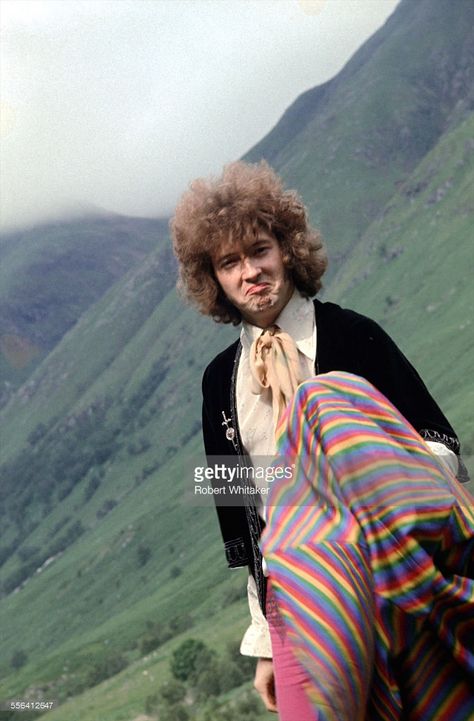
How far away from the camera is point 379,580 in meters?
3.25

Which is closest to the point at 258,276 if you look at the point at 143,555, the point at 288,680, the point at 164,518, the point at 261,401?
the point at 261,401

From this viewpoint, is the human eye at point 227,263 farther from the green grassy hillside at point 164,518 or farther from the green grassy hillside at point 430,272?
the green grassy hillside at point 430,272

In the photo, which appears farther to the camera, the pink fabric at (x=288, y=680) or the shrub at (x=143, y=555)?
the shrub at (x=143, y=555)

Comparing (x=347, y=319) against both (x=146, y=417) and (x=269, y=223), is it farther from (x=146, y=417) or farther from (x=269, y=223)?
(x=146, y=417)

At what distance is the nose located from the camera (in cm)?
454

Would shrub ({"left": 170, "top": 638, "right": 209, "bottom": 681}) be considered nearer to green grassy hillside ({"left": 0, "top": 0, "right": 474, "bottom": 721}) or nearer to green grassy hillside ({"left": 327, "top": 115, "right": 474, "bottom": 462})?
green grassy hillside ({"left": 0, "top": 0, "right": 474, "bottom": 721})

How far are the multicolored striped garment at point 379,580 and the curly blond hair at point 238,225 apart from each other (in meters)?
1.30

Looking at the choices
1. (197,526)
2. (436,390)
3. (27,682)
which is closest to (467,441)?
(436,390)

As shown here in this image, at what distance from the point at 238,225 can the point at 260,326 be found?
1.53 feet

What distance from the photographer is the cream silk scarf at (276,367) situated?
4324 millimetres

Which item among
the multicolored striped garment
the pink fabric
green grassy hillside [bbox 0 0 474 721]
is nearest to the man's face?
the multicolored striped garment

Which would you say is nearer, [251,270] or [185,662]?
[251,270]

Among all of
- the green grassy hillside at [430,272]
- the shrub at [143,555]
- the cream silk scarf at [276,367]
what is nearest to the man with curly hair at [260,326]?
the cream silk scarf at [276,367]

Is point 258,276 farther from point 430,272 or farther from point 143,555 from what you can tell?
point 143,555
